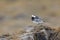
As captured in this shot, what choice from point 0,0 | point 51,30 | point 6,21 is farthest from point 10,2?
point 51,30

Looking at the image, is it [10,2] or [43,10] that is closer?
[43,10]

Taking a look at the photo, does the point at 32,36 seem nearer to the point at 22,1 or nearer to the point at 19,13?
the point at 19,13

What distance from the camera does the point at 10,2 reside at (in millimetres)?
23203

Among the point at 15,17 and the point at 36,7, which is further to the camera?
the point at 36,7

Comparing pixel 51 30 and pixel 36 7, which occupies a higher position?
pixel 51 30

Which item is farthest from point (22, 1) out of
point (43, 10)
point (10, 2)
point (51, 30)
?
point (51, 30)

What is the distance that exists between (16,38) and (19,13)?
12.0 meters

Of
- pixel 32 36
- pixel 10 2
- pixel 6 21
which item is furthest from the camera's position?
pixel 10 2

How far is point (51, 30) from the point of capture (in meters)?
8.80

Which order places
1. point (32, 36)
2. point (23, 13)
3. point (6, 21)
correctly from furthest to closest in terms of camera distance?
1. point (23, 13)
2. point (6, 21)
3. point (32, 36)

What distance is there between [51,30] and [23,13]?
37.7 feet

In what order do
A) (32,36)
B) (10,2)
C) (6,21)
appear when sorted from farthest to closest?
(10,2), (6,21), (32,36)

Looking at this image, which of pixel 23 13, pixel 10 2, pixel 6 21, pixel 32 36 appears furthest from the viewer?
pixel 10 2

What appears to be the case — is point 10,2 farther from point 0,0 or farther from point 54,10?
point 54,10
